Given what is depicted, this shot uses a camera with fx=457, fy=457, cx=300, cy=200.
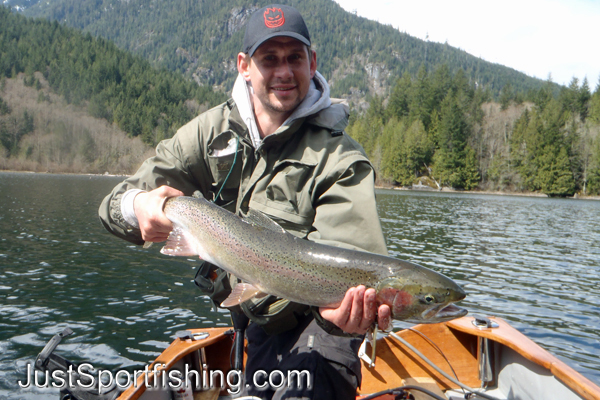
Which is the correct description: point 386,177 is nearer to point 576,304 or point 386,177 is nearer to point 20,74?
point 576,304

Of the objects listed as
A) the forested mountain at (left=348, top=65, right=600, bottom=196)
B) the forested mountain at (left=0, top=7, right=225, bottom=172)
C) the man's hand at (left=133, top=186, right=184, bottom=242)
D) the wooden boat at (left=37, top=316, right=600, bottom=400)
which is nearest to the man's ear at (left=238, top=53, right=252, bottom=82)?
the man's hand at (left=133, top=186, right=184, bottom=242)

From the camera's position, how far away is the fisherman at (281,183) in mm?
2967

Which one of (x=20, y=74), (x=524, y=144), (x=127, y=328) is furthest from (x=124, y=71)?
(x=127, y=328)

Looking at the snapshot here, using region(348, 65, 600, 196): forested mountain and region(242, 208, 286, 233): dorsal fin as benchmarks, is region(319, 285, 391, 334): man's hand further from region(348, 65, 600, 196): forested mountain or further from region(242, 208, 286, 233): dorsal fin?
region(348, 65, 600, 196): forested mountain

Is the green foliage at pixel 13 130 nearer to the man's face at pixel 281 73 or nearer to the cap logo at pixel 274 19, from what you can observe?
the man's face at pixel 281 73

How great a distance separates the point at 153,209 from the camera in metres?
3.23

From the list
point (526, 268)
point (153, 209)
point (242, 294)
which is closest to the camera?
point (242, 294)

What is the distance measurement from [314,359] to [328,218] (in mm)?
918

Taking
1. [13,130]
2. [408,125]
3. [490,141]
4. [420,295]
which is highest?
[408,125]

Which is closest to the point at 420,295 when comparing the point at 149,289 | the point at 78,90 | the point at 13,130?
the point at 149,289

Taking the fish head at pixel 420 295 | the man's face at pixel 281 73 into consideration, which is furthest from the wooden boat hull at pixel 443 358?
the man's face at pixel 281 73

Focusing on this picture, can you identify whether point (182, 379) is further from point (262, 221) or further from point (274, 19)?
point (274, 19)

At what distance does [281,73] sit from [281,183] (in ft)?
2.78

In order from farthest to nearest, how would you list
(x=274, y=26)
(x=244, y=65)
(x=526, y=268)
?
(x=526, y=268)
(x=244, y=65)
(x=274, y=26)
